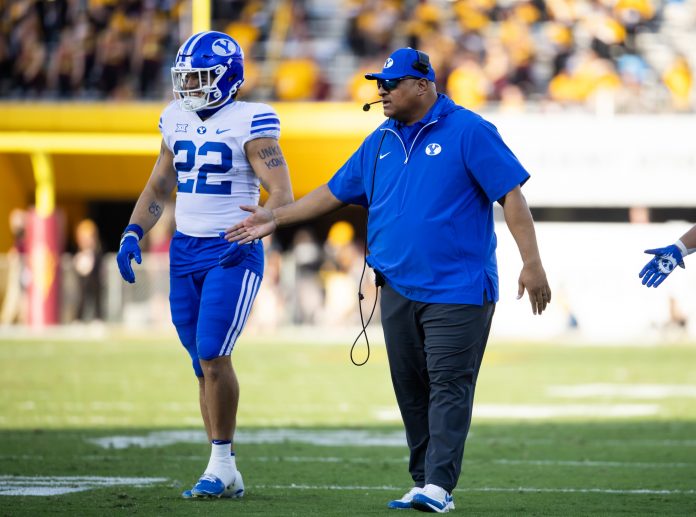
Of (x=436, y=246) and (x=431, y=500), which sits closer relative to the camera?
(x=431, y=500)

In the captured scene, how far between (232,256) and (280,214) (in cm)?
33

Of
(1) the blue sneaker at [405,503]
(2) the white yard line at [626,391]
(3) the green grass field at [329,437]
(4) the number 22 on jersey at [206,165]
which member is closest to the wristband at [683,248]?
(3) the green grass field at [329,437]

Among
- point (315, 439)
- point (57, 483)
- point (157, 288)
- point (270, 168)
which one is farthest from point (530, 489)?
point (157, 288)

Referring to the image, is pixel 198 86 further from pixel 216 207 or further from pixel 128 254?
pixel 128 254

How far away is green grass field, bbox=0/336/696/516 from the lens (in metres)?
5.88

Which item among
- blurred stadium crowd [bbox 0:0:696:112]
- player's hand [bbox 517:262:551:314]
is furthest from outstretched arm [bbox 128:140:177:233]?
blurred stadium crowd [bbox 0:0:696:112]

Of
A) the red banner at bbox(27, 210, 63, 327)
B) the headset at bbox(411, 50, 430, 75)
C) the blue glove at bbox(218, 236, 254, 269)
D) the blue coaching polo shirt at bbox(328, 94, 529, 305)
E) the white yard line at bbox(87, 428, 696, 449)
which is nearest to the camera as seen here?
the blue coaching polo shirt at bbox(328, 94, 529, 305)

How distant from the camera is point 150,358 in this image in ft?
53.7

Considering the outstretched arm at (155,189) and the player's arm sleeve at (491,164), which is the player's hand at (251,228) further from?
the player's arm sleeve at (491,164)

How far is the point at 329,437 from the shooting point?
879cm

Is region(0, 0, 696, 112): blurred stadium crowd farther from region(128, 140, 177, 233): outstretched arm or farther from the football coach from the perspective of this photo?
the football coach

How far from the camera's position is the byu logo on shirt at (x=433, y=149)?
216 inches

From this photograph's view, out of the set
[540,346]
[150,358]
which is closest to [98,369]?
[150,358]

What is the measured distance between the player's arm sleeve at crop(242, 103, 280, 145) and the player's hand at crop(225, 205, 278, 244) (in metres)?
0.42
